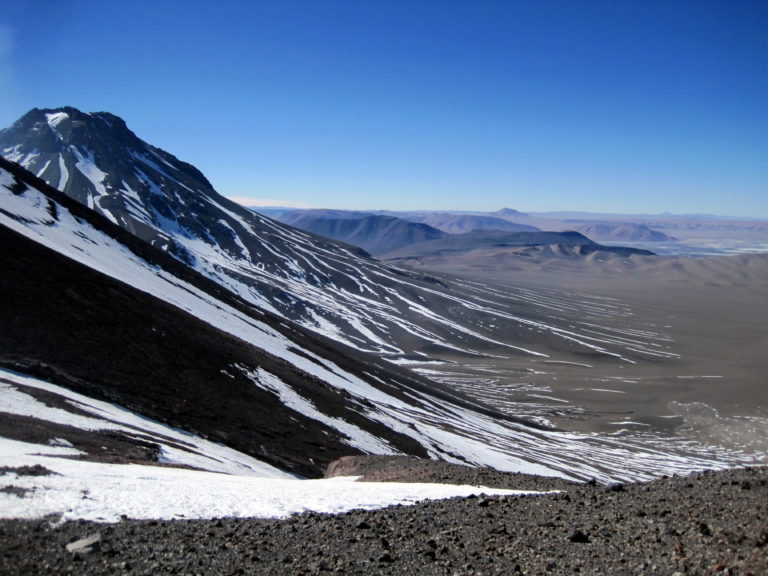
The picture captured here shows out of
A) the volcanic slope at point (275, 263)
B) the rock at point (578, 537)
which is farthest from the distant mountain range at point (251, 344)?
the rock at point (578, 537)

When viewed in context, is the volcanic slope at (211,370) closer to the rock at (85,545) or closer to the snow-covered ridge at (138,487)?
the snow-covered ridge at (138,487)

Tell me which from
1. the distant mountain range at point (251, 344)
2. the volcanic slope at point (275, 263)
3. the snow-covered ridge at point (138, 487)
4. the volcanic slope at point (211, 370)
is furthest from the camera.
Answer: the volcanic slope at point (275, 263)

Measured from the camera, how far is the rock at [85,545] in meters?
8.11

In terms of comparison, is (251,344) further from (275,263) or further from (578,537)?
(275,263)

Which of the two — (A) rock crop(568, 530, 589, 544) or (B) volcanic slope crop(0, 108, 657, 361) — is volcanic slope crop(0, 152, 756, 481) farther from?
(B) volcanic slope crop(0, 108, 657, 361)

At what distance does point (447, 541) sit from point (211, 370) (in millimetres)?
26150

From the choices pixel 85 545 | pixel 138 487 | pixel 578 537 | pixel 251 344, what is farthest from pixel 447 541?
pixel 251 344

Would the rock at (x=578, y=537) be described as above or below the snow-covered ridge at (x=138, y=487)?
above

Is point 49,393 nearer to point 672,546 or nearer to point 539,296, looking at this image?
point 672,546

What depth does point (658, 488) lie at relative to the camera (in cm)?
1380

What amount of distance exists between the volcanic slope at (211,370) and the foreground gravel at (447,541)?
47.4 ft

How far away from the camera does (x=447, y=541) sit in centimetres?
980

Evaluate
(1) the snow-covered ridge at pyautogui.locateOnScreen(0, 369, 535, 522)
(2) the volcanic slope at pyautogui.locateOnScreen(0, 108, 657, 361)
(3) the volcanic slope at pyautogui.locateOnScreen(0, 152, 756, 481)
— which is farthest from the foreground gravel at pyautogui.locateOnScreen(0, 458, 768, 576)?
(2) the volcanic slope at pyautogui.locateOnScreen(0, 108, 657, 361)

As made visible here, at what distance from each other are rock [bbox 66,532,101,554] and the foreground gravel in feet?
0.11
